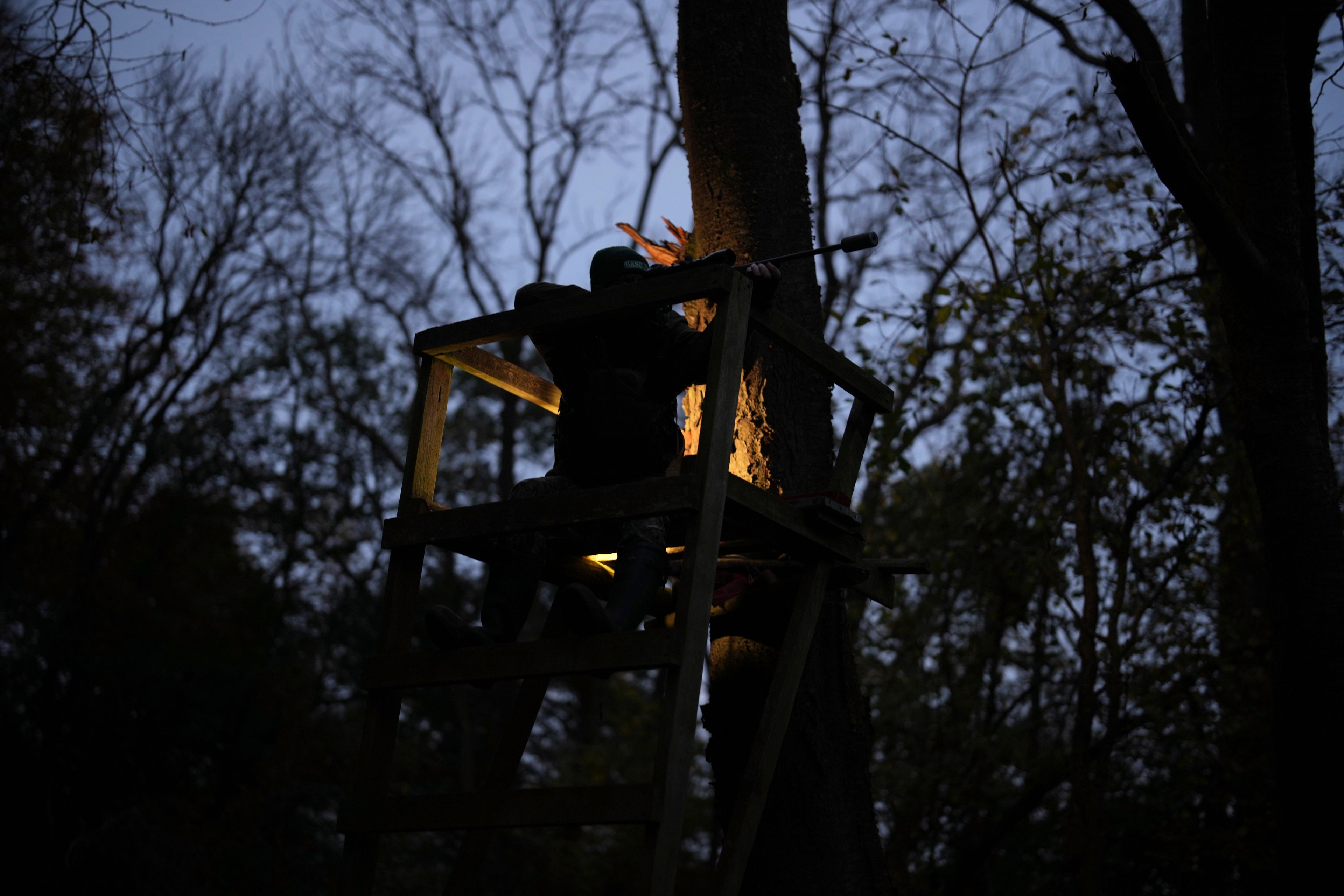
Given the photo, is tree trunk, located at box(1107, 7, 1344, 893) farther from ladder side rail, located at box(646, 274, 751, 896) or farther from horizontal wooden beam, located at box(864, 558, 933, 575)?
ladder side rail, located at box(646, 274, 751, 896)

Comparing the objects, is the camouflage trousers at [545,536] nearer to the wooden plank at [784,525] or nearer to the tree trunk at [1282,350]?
the wooden plank at [784,525]

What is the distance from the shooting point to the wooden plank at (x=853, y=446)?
144 inches

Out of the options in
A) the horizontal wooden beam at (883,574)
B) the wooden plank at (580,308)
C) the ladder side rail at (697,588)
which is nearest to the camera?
the ladder side rail at (697,588)

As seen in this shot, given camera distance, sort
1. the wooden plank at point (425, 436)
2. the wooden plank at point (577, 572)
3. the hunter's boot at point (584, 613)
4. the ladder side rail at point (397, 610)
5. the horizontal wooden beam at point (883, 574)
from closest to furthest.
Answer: the hunter's boot at point (584, 613) → the ladder side rail at point (397, 610) → the wooden plank at point (425, 436) → the wooden plank at point (577, 572) → the horizontal wooden beam at point (883, 574)

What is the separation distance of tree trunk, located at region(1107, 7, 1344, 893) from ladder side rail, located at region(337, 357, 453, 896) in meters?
2.23

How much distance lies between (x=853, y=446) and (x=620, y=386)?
32.4 inches

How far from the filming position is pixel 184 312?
14.4 meters

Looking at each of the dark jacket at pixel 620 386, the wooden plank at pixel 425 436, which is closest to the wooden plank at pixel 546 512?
the wooden plank at pixel 425 436

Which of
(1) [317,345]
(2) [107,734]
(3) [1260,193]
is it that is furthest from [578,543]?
(1) [317,345]

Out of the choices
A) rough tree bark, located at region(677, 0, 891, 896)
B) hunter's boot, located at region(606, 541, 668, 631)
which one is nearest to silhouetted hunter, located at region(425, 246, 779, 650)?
hunter's boot, located at region(606, 541, 668, 631)

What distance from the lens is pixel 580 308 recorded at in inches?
122

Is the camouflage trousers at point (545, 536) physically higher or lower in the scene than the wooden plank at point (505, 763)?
higher

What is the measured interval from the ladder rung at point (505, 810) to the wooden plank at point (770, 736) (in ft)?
1.34

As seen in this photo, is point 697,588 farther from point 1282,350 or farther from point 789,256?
point 1282,350
